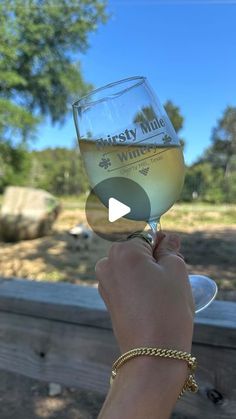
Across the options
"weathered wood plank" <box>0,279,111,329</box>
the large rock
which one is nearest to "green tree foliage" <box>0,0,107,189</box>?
the large rock

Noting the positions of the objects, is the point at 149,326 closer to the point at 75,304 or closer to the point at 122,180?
the point at 122,180

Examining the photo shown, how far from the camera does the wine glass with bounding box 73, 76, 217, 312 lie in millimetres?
635

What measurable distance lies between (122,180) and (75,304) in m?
0.37

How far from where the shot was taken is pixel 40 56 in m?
11.7

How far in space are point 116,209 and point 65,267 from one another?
12.1 ft

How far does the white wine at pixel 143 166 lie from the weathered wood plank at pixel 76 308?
0.23 m

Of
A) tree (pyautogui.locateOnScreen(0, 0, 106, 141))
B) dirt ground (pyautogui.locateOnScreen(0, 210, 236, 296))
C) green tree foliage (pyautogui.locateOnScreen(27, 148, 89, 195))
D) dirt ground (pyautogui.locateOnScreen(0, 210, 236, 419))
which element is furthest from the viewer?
green tree foliage (pyautogui.locateOnScreen(27, 148, 89, 195))

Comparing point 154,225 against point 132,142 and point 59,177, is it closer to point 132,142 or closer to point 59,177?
point 132,142

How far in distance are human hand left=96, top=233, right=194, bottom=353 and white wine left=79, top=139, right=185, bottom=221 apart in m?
0.16

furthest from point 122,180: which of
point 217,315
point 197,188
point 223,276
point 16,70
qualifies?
point 197,188

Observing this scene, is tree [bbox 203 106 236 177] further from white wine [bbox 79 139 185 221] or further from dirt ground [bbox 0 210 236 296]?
white wine [bbox 79 139 185 221]

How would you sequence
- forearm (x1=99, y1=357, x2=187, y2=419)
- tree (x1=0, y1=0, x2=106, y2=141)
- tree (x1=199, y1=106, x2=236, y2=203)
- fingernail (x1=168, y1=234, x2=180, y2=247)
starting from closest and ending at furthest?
forearm (x1=99, y1=357, x2=187, y2=419), fingernail (x1=168, y1=234, x2=180, y2=247), tree (x1=0, y1=0, x2=106, y2=141), tree (x1=199, y1=106, x2=236, y2=203)

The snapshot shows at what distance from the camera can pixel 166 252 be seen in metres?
0.53
